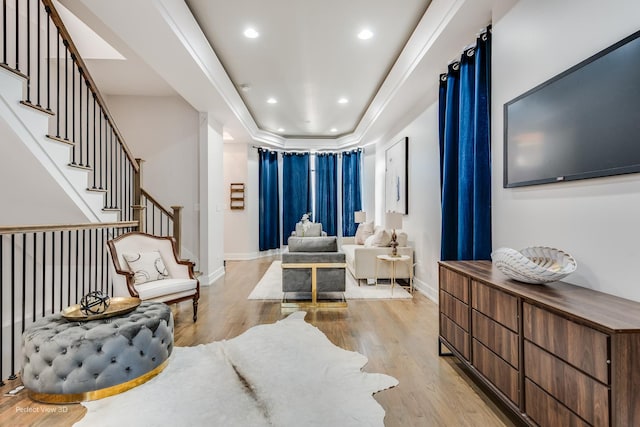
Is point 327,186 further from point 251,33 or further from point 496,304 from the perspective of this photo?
point 496,304

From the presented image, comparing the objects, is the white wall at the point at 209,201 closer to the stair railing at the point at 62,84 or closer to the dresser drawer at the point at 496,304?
the stair railing at the point at 62,84

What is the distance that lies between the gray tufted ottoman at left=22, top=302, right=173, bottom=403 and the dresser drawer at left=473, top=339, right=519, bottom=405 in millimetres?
2144

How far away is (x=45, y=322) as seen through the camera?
215 cm

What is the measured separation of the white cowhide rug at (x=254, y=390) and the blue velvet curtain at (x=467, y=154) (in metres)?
1.55

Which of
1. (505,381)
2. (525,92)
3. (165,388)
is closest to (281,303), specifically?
(165,388)

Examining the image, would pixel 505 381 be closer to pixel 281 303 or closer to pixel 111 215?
pixel 281 303

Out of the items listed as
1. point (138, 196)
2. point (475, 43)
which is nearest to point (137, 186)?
point (138, 196)

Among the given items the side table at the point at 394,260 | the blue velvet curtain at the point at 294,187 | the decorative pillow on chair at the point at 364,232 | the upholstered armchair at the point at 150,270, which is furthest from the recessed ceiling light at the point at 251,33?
the blue velvet curtain at the point at 294,187

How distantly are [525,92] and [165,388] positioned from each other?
3.10 meters

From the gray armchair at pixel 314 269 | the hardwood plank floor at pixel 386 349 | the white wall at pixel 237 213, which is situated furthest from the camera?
the white wall at pixel 237 213

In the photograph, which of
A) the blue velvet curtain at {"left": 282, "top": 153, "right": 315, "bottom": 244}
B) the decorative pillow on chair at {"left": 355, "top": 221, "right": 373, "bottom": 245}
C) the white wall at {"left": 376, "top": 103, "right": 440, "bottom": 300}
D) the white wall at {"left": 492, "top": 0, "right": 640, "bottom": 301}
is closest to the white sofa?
the white wall at {"left": 376, "top": 103, "right": 440, "bottom": 300}

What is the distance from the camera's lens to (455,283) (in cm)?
234

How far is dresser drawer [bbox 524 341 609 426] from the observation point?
1.18 meters

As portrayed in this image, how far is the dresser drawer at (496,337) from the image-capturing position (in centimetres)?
166
